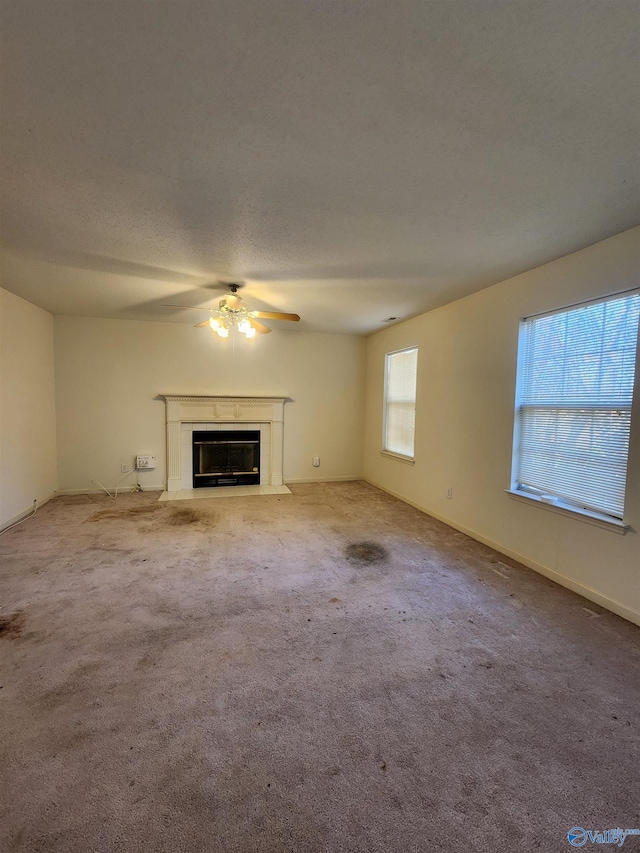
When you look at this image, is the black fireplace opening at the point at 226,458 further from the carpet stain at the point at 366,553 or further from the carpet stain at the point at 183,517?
the carpet stain at the point at 366,553

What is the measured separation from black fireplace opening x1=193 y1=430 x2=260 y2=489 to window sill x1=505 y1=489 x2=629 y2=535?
3.62m

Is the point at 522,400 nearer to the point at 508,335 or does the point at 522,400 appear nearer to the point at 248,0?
the point at 508,335

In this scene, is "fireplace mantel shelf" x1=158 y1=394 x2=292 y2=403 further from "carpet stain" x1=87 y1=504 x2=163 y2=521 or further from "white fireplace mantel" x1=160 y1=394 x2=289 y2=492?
"carpet stain" x1=87 y1=504 x2=163 y2=521

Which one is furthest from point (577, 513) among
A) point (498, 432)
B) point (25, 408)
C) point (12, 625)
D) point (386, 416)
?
point (25, 408)

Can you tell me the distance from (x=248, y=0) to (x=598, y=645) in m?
3.10

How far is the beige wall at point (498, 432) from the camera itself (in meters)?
2.24

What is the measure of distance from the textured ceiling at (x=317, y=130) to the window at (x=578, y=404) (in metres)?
0.52

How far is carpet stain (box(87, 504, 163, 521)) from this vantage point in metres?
3.88

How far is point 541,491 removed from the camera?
284 centimetres

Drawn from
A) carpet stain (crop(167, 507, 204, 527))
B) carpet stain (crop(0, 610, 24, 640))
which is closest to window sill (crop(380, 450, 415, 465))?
carpet stain (crop(167, 507, 204, 527))

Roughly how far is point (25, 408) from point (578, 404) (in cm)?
532

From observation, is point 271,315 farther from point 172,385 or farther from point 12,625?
point 12,625

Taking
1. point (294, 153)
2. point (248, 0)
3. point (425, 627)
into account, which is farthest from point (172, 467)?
point (248, 0)

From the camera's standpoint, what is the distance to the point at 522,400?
299cm
